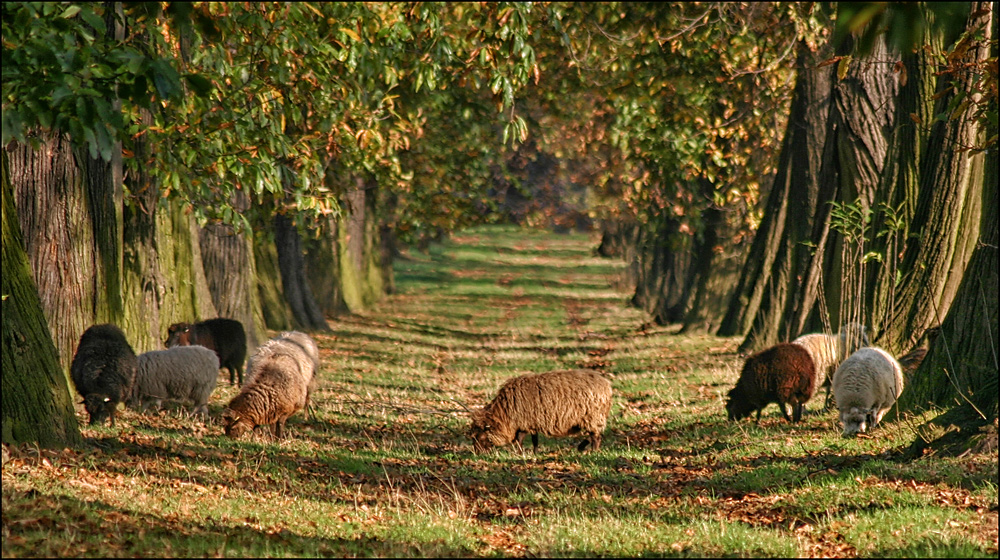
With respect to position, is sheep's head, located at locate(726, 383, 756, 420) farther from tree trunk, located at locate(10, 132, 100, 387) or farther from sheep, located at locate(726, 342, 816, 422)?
tree trunk, located at locate(10, 132, 100, 387)

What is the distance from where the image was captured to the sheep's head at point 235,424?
1140 cm

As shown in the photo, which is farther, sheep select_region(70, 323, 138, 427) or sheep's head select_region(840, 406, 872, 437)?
sheep select_region(70, 323, 138, 427)

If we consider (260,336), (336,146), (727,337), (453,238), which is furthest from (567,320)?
(453,238)

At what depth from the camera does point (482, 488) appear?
9.53 meters

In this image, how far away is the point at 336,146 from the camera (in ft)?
50.2

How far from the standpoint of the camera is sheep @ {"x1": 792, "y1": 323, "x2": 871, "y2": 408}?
13.4 m

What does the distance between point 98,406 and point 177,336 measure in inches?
174

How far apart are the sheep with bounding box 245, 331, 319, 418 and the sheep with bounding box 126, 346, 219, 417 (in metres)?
0.60

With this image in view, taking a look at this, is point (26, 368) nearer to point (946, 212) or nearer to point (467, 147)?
point (946, 212)

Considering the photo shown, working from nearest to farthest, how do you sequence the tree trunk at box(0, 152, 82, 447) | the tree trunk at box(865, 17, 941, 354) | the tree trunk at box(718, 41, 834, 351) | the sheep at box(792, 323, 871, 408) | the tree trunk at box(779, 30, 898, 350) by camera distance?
1. the tree trunk at box(0, 152, 82, 447)
2. the sheep at box(792, 323, 871, 408)
3. the tree trunk at box(865, 17, 941, 354)
4. the tree trunk at box(779, 30, 898, 350)
5. the tree trunk at box(718, 41, 834, 351)

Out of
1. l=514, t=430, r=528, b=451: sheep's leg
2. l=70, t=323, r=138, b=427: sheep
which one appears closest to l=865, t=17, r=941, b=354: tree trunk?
l=514, t=430, r=528, b=451: sheep's leg

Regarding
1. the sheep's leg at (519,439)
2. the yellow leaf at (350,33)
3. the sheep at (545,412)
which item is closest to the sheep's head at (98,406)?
the sheep at (545,412)

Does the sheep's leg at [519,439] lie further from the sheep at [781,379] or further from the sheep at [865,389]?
the sheep at [865,389]

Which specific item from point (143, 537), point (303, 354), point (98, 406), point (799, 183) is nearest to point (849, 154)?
point (799, 183)
